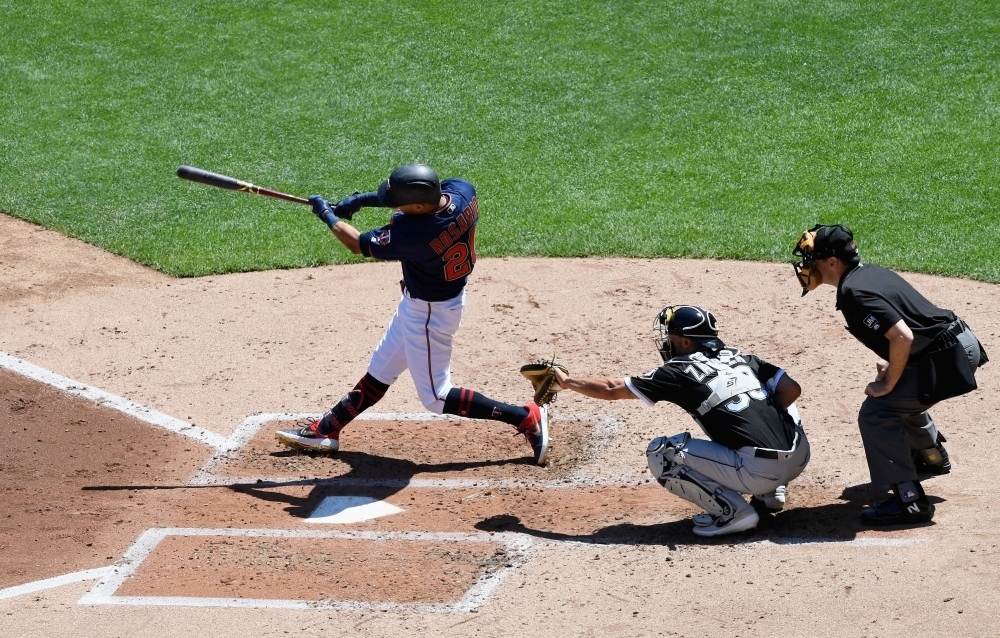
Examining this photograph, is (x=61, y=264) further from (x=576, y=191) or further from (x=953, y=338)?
(x=953, y=338)

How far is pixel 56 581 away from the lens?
529 centimetres

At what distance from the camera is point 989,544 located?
492cm

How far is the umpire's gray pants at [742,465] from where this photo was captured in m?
5.31

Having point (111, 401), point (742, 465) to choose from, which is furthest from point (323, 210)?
point (742, 465)

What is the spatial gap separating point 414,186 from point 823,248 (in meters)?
2.00

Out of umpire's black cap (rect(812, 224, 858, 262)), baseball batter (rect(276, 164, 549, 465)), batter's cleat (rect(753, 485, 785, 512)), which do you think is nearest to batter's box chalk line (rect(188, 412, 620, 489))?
baseball batter (rect(276, 164, 549, 465))

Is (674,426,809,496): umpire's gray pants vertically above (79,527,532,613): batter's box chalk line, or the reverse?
(674,426,809,496): umpire's gray pants

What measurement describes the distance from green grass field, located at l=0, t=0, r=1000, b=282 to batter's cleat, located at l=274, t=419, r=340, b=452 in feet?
10.9

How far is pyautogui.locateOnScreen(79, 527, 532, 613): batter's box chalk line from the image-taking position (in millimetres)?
4906

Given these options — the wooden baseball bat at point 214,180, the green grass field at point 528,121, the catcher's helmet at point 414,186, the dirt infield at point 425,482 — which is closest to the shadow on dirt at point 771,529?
the dirt infield at point 425,482

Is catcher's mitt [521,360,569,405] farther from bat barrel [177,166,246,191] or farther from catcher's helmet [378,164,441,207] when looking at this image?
bat barrel [177,166,246,191]

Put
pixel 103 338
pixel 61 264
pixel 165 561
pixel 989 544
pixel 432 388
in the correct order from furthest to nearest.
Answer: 1. pixel 61 264
2. pixel 103 338
3. pixel 432 388
4. pixel 165 561
5. pixel 989 544

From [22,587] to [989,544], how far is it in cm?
427

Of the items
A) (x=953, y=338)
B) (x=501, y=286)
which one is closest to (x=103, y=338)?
(x=501, y=286)
